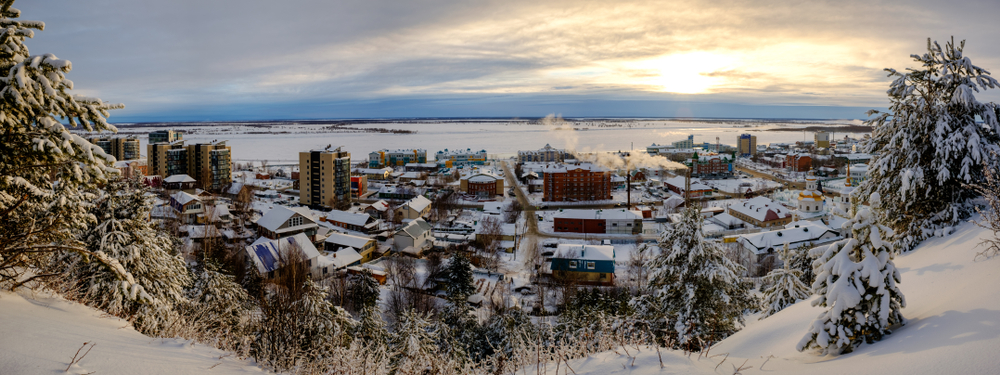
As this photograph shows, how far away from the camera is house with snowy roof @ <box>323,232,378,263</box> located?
76.8 ft

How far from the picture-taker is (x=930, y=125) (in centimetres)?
875

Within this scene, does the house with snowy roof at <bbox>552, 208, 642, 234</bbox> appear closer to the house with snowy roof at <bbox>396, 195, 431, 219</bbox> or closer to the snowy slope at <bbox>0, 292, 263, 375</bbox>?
the house with snowy roof at <bbox>396, 195, 431, 219</bbox>

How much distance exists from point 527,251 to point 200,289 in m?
16.2

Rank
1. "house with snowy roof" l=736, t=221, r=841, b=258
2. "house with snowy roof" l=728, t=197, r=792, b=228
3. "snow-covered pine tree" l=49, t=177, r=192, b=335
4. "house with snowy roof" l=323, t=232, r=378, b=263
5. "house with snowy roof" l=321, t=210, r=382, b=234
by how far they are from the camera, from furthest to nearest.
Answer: "house with snowy roof" l=728, t=197, r=792, b=228, "house with snowy roof" l=321, t=210, r=382, b=234, "house with snowy roof" l=736, t=221, r=841, b=258, "house with snowy roof" l=323, t=232, r=378, b=263, "snow-covered pine tree" l=49, t=177, r=192, b=335

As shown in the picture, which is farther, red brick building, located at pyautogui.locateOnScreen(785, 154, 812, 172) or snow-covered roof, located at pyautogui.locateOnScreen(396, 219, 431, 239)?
red brick building, located at pyautogui.locateOnScreen(785, 154, 812, 172)

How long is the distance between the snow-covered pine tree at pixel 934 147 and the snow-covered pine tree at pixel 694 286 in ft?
9.54

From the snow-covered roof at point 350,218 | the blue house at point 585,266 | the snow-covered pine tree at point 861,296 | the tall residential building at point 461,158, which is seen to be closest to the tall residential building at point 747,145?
the tall residential building at point 461,158

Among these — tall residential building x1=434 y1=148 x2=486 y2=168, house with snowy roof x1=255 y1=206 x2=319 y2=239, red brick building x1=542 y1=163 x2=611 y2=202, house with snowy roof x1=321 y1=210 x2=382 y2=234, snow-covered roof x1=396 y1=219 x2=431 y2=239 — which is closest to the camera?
snow-covered roof x1=396 y1=219 x2=431 y2=239

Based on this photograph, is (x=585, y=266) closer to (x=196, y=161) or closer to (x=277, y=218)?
(x=277, y=218)

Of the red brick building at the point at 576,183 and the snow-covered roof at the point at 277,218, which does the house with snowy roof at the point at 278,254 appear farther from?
the red brick building at the point at 576,183

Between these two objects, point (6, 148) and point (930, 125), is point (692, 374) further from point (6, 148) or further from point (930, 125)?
point (930, 125)

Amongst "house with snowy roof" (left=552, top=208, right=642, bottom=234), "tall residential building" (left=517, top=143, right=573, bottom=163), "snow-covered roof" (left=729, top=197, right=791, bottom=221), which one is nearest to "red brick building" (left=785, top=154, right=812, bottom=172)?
"tall residential building" (left=517, top=143, right=573, bottom=163)

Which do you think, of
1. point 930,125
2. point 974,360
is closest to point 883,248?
point 974,360

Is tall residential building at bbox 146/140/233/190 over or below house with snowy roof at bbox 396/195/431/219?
over
